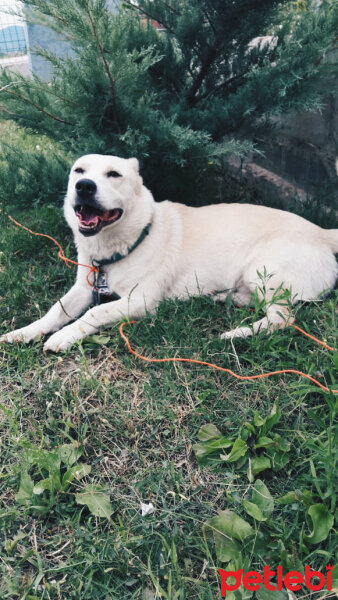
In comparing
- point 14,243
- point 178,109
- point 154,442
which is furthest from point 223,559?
point 178,109

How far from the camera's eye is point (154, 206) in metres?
2.72

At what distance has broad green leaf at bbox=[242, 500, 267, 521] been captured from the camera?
58.2 inches

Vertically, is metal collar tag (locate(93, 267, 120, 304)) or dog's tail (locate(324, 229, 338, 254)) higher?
dog's tail (locate(324, 229, 338, 254))

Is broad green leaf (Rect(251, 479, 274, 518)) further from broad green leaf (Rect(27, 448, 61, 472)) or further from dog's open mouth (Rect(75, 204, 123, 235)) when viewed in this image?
dog's open mouth (Rect(75, 204, 123, 235))

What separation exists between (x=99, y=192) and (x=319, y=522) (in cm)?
173

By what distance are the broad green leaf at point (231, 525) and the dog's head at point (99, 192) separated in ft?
4.76

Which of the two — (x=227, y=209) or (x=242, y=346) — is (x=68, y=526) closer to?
(x=242, y=346)

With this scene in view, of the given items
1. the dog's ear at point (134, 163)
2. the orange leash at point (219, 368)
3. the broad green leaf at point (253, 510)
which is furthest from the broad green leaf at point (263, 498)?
the dog's ear at point (134, 163)

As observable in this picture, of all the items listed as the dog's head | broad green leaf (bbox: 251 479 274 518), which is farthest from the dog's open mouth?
broad green leaf (bbox: 251 479 274 518)

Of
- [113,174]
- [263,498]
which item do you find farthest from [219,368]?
[113,174]

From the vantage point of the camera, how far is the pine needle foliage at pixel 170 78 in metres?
2.54

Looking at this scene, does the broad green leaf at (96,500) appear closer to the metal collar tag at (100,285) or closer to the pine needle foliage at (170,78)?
the metal collar tag at (100,285)

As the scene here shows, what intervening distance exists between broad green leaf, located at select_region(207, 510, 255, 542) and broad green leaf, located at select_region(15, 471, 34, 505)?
2.13ft

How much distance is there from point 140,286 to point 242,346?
686mm
